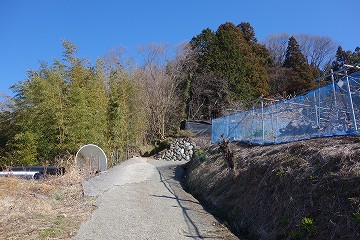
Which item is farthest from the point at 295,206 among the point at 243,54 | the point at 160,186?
the point at 243,54

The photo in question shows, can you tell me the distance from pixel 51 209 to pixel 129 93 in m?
A: 11.1

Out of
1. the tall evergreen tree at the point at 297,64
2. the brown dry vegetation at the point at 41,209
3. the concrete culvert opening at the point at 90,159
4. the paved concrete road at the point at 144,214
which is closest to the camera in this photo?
the brown dry vegetation at the point at 41,209

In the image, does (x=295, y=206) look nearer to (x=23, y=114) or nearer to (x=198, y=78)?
(x=23, y=114)

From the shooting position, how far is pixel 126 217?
17.8 feet

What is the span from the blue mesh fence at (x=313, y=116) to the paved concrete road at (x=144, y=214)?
258 centimetres

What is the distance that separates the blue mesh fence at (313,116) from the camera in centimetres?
543

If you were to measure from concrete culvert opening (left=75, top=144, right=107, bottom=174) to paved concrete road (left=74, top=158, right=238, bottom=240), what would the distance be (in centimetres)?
61

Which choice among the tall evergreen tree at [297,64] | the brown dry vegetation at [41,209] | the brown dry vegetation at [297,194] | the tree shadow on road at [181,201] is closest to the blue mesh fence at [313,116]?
the brown dry vegetation at [297,194]

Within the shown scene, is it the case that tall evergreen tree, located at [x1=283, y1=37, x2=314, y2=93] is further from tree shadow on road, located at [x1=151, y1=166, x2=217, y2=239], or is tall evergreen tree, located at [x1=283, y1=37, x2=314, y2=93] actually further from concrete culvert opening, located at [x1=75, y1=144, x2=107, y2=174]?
concrete culvert opening, located at [x1=75, y1=144, x2=107, y2=174]

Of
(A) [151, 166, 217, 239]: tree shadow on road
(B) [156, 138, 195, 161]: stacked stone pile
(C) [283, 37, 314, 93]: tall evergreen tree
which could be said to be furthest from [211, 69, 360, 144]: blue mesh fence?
(C) [283, 37, 314, 93]: tall evergreen tree

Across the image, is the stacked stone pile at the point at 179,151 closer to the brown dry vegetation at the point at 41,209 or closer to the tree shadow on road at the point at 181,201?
the tree shadow on road at the point at 181,201

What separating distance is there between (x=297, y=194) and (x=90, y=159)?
7.20 m

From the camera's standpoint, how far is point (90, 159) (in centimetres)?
1002

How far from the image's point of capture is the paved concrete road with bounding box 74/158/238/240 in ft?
15.0
